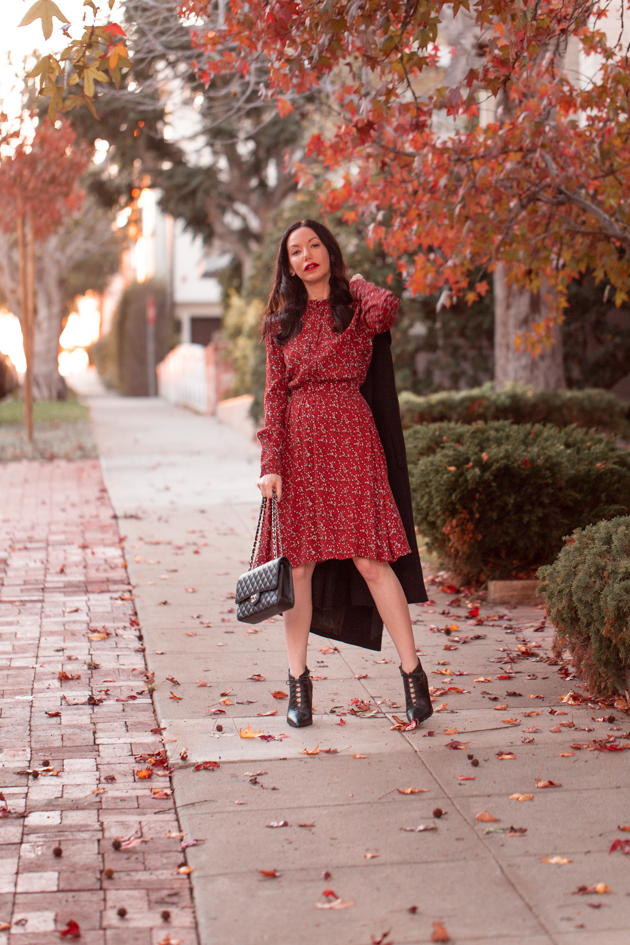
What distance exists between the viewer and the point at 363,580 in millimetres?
4230

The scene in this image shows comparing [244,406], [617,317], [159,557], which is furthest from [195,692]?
[244,406]

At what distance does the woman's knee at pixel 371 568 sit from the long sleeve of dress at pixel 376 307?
2.85 ft

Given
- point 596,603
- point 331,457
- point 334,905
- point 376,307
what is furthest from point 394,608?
point 334,905

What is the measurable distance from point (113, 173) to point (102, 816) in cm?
1982

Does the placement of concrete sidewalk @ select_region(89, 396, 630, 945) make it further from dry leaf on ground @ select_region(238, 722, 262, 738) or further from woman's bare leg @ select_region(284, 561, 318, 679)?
woman's bare leg @ select_region(284, 561, 318, 679)

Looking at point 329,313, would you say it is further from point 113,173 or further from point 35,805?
point 113,173

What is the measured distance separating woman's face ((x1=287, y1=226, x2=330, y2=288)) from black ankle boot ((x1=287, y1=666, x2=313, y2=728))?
1530 mm

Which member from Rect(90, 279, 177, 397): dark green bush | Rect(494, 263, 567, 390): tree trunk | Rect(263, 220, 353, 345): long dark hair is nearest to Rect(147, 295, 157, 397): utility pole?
Rect(90, 279, 177, 397): dark green bush

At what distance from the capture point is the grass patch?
833 inches

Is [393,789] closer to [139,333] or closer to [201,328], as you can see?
[201,328]

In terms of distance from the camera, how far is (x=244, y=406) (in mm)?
17500

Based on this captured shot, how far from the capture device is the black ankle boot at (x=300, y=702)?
4078 millimetres

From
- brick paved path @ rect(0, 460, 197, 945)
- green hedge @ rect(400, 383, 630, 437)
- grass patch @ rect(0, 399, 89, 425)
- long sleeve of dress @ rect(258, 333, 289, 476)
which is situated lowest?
brick paved path @ rect(0, 460, 197, 945)

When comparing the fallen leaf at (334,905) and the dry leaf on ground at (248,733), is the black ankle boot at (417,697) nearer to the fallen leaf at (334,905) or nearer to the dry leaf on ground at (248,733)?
the dry leaf on ground at (248,733)
